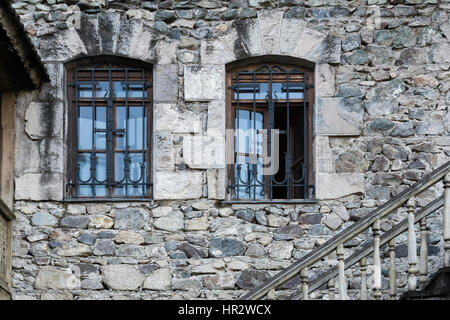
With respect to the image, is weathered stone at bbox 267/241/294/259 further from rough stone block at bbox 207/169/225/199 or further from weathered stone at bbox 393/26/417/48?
weathered stone at bbox 393/26/417/48

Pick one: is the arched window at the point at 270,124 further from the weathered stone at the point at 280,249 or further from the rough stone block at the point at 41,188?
the rough stone block at the point at 41,188

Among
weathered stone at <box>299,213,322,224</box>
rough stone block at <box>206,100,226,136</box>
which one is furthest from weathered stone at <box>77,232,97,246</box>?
weathered stone at <box>299,213,322,224</box>

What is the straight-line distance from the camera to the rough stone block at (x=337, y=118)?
852cm

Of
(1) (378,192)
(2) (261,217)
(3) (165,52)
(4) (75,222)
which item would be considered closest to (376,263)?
(1) (378,192)

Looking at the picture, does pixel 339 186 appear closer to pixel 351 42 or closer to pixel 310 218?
pixel 310 218

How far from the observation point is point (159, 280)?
8312mm

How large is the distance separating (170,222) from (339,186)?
1589mm

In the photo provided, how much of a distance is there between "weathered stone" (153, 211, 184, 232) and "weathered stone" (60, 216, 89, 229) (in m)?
0.64

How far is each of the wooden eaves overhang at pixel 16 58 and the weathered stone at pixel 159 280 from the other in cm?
209

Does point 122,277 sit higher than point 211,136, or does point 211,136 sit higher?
point 211,136

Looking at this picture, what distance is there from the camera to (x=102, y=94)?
8.84 m
